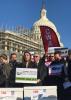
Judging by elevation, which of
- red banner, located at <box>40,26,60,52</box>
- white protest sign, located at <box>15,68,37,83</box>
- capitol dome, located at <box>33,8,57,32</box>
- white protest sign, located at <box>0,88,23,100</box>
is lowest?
white protest sign, located at <box>0,88,23,100</box>

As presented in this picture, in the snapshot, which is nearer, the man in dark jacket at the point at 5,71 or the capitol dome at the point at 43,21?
the man in dark jacket at the point at 5,71

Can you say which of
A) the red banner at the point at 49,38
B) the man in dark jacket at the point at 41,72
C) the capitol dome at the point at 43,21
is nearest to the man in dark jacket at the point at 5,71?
the man in dark jacket at the point at 41,72

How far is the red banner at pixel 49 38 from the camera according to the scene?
14.3 m

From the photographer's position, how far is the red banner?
14.3 metres

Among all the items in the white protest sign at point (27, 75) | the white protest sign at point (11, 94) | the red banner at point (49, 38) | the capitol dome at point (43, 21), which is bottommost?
the white protest sign at point (11, 94)

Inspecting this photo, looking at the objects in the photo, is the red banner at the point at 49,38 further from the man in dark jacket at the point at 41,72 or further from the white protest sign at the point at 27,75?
the white protest sign at the point at 27,75

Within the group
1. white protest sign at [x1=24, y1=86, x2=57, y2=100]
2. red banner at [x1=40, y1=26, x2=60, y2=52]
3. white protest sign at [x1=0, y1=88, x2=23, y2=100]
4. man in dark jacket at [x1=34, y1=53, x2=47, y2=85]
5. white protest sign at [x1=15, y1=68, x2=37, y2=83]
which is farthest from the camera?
red banner at [x1=40, y1=26, x2=60, y2=52]

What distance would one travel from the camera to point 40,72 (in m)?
11.3

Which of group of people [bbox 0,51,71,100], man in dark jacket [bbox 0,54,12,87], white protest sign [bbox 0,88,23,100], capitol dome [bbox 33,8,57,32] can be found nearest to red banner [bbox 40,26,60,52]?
group of people [bbox 0,51,71,100]

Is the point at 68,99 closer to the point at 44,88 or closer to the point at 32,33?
the point at 44,88

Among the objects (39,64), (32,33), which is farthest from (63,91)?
(32,33)

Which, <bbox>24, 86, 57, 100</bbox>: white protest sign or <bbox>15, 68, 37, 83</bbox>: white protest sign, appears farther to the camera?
<bbox>15, 68, 37, 83</bbox>: white protest sign

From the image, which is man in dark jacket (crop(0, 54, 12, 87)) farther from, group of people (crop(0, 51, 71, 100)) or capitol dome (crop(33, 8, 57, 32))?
capitol dome (crop(33, 8, 57, 32))

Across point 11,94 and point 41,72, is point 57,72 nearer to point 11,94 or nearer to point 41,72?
point 41,72
